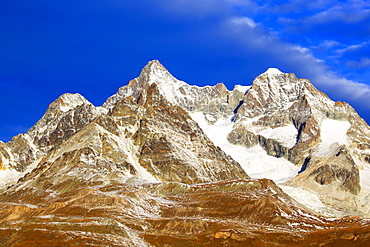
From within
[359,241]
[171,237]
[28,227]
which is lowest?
[359,241]

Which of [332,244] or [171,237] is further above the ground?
[171,237]

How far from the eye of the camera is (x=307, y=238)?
620ft

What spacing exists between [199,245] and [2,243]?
66.5 m

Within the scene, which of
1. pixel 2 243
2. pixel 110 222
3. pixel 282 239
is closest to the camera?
pixel 2 243

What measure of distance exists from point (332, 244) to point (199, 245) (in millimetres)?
45394

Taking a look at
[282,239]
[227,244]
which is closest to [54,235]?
[227,244]

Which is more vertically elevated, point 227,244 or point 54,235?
point 54,235

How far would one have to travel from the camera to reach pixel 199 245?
18162cm

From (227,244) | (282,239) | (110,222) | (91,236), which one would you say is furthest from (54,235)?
(282,239)

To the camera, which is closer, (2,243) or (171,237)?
(2,243)

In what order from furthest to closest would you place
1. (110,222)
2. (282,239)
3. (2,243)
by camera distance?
(110,222)
(282,239)
(2,243)

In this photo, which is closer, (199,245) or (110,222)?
(199,245)

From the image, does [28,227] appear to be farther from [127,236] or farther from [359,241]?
[359,241]

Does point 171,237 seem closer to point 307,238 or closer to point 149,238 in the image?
point 149,238
